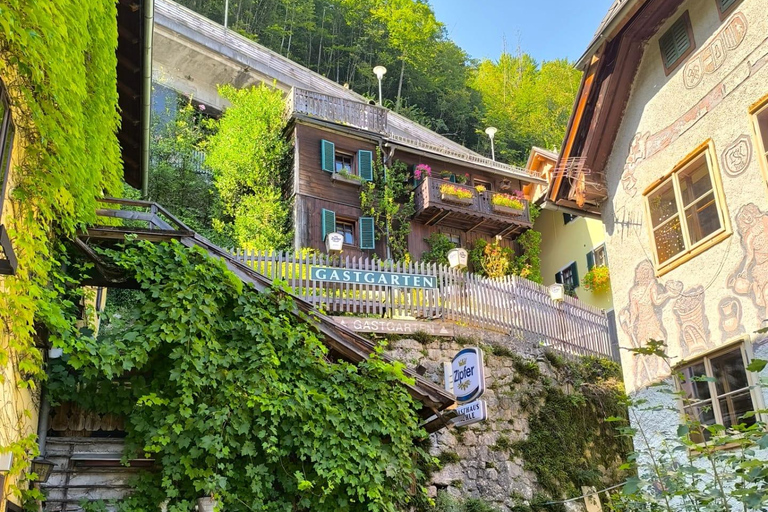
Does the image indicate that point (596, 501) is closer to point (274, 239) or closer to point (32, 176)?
point (32, 176)

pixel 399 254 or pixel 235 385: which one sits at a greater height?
pixel 399 254

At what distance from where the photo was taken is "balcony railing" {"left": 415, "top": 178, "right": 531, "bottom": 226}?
878 inches

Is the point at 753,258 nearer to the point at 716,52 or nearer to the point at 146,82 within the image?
the point at 716,52

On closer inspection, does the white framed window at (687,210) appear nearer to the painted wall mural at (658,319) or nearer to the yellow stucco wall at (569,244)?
the painted wall mural at (658,319)

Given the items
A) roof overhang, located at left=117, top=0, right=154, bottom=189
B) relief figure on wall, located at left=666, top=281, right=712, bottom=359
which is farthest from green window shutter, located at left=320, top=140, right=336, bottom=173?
relief figure on wall, located at left=666, top=281, right=712, bottom=359

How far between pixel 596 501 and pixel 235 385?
6958 millimetres

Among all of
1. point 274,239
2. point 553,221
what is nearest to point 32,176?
point 274,239

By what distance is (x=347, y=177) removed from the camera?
2173 centimetres

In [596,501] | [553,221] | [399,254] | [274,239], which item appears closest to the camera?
[596,501]

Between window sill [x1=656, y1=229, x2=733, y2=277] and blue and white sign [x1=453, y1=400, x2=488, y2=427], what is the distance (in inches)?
125

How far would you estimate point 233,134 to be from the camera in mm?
21953

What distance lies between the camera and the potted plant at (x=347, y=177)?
21578 millimetres

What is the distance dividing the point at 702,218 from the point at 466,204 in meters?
13.6

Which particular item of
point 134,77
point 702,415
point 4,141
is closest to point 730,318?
point 702,415
